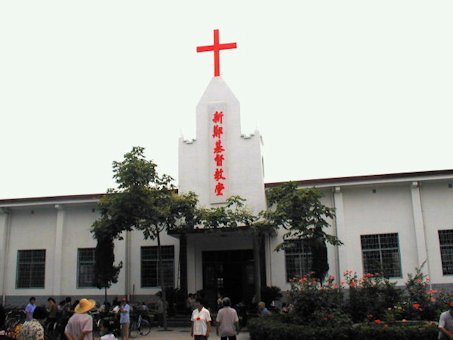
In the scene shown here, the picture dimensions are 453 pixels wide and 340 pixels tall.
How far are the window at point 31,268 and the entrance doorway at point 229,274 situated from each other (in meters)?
8.09

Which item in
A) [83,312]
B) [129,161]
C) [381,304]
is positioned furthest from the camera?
[129,161]

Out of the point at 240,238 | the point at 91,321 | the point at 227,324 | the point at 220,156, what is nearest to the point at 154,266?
the point at 240,238

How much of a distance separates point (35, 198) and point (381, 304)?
651 inches

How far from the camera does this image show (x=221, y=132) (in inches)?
805

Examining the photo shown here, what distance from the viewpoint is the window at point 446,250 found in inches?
754

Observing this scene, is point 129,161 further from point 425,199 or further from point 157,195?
point 425,199

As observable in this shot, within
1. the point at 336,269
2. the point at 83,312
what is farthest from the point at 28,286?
the point at 83,312

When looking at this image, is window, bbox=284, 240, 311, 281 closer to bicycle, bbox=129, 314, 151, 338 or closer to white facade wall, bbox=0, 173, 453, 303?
white facade wall, bbox=0, 173, 453, 303

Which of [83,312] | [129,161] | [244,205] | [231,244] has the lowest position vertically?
[83,312]

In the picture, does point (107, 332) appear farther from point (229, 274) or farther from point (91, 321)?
point (229, 274)

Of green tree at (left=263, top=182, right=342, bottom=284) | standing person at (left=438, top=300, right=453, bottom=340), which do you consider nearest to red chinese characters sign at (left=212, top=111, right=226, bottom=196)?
green tree at (left=263, top=182, right=342, bottom=284)

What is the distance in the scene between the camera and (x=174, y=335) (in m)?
16.1

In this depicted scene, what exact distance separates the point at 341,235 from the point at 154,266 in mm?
8481

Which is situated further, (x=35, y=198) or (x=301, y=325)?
(x=35, y=198)
